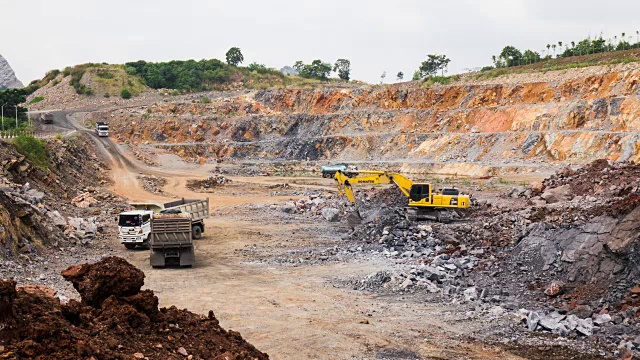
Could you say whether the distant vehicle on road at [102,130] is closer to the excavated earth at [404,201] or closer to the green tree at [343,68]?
the excavated earth at [404,201]

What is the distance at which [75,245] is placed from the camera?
23078 mm

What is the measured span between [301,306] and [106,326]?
788cm

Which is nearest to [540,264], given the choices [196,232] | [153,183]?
[196,232]

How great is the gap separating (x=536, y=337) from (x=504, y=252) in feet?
20.9

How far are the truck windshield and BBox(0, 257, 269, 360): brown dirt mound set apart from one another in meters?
13.8

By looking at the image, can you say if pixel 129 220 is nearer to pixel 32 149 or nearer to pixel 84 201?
pixel 84 201

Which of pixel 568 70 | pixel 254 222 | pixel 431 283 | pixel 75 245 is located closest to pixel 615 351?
pixel 431 283

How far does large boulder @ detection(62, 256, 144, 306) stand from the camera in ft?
31.8

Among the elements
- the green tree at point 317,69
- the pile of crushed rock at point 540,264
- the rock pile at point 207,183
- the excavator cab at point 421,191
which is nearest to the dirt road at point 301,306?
the pile of crushed rock at point 540,264

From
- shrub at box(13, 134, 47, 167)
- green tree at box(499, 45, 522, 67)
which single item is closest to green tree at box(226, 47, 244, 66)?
green tree at box(499, 45, 522, 67)

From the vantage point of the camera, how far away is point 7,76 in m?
163

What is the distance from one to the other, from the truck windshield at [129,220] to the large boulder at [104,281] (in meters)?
14.0

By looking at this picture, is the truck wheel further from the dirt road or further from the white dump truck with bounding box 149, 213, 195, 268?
the white dump truck with bounding box 149, 213, 195, 268

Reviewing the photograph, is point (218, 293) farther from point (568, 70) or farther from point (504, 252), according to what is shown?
point (568, 70)
